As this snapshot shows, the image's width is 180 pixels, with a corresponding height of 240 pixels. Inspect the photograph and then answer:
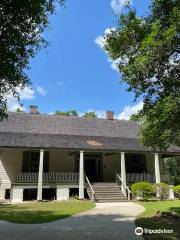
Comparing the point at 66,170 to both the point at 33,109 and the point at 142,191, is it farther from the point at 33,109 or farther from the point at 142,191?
the point at 33,109

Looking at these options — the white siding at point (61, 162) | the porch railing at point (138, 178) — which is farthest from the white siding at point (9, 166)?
the porch railing at point (138, 178)

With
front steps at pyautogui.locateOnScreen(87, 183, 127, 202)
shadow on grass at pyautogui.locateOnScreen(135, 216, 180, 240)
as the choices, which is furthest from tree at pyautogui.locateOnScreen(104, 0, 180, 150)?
front steps at pyautogui.locateOnScreen(87, 183, 127, 202)

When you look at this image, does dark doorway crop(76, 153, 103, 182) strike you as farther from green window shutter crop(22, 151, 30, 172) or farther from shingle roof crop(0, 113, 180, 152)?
green window shutter crop(22, 151, 30, 172)

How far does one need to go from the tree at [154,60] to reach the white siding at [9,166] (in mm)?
13110

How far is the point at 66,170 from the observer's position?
24078 millimetres

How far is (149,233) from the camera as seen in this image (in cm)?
862

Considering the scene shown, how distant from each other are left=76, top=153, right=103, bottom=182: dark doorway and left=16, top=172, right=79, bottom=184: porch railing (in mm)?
2816

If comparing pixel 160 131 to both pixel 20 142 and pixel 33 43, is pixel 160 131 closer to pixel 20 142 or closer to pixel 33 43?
pixel 33 43

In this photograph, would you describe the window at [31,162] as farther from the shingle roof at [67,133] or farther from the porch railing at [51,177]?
the porch railing at [51,177]

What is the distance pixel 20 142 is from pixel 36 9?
14.2 m

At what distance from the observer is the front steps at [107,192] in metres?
19.6

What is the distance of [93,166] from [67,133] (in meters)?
3.83

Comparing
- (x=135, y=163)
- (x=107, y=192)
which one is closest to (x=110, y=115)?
(x=135, y=163)

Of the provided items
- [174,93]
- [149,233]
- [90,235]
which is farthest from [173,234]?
[174,93]
